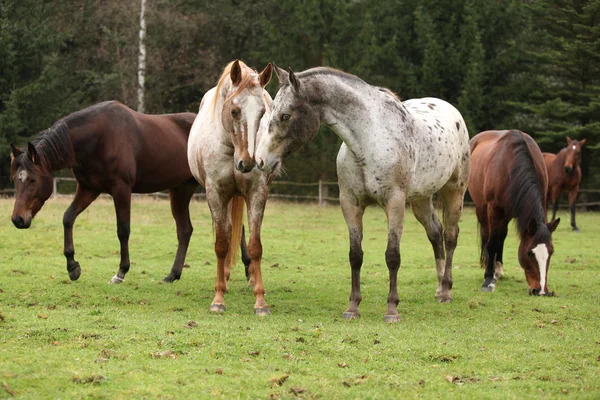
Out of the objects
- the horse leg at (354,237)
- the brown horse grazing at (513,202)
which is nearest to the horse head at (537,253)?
the brown horse grazing at (513,202)

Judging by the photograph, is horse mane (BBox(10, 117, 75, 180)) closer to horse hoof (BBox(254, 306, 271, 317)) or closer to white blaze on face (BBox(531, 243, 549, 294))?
horse hoof (BBox(254, 306, 271, 317))

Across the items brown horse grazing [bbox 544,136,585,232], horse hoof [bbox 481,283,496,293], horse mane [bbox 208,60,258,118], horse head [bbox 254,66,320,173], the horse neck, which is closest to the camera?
horse head [bbox 254,66,320,173]

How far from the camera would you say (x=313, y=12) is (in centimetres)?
2706

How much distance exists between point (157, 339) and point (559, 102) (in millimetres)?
24506

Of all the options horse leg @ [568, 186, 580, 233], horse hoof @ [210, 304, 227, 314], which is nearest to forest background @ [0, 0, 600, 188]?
horse leg @ [568, 186, 580, 233]

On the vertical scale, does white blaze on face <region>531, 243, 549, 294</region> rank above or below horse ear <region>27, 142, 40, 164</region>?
below

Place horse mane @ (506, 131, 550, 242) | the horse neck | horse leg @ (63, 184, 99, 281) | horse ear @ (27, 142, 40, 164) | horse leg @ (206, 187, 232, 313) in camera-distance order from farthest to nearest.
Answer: horse leg @ (63, 184, 99, 281), horse mane @ (506, 131, 550, 242), horse ear @ (27, 142, 40, 164), horse leg @ (206, 187, 232, 313), the horse neck

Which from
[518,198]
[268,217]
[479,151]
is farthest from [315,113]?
[268,217]

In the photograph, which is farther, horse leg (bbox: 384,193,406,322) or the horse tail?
the horse tail

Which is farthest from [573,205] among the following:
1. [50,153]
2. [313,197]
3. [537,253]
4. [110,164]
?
[50,153]

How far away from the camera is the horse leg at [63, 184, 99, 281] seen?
28.5ft

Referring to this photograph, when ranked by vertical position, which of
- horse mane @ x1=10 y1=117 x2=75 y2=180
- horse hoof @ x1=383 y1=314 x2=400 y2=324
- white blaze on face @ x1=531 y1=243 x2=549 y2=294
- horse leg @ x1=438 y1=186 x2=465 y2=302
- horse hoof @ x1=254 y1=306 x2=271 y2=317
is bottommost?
horse hoof @ x1=254 y1=306 x2=271 y2=317

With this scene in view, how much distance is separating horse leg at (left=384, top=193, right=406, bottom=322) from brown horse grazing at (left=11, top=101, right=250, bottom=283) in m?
3.02

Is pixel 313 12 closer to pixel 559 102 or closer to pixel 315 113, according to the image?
pixel 559 102
